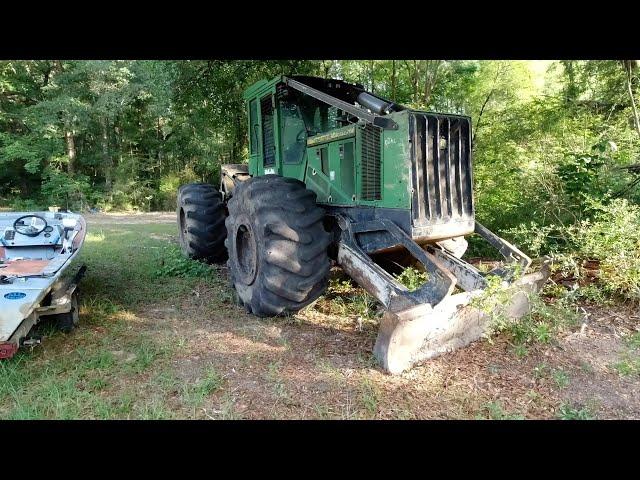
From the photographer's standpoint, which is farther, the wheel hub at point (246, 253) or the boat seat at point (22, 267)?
the wheel hub at point (246, 253)

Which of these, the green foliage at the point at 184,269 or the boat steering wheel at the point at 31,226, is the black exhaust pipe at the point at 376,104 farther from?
the boat steering wheel at the point at 31,226

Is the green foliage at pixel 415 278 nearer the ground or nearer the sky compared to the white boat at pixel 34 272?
nearer the ground

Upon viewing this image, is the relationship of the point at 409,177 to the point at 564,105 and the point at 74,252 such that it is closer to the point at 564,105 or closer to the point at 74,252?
the point at 74,252

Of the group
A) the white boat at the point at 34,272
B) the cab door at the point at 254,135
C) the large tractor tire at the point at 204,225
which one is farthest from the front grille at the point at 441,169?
the large tractor tire at the point at 204,225

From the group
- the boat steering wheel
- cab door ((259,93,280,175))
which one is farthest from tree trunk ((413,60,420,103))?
the boat steering wheel

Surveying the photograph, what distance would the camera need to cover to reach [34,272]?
4164 millimetres

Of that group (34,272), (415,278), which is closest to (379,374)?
(415,278)

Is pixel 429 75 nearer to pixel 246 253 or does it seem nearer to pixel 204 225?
pixel 204 225

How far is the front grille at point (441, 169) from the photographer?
156 inches

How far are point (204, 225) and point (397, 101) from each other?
242 inches

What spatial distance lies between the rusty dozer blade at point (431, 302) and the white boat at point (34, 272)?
8.59ft

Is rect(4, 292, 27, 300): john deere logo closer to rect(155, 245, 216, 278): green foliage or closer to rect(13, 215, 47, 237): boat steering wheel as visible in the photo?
rect(13, 215, 47, 237): boat steering wheel

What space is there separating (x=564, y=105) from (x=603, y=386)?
6.03 metres

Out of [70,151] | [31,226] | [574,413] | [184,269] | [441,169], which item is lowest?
[574,413]
